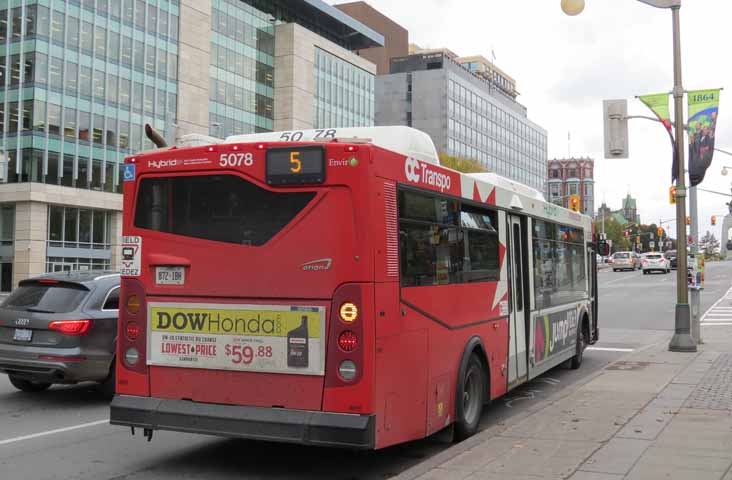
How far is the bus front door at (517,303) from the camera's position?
373 inches

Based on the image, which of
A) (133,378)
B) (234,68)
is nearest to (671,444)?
(133,378)

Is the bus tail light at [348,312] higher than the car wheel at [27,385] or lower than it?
higher

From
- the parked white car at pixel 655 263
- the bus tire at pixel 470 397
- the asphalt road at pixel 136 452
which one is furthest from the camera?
the parked white car at pixel 655 263

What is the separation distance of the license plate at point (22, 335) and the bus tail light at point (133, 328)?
3316mm

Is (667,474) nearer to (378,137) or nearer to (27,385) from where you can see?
(378,137)

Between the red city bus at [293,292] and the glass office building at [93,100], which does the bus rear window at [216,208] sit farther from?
the glass office building at [93,100]

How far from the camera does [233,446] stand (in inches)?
306

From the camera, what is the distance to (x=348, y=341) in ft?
19.5

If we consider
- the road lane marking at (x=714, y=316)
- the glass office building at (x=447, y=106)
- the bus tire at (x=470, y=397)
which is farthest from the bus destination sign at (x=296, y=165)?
the glass office building at (x=447, y=106)

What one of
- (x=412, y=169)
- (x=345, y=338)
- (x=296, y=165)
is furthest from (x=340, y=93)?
(x=345, y=338)

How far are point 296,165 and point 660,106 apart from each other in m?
12.4

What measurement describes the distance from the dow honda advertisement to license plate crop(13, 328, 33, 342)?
3.61 metres

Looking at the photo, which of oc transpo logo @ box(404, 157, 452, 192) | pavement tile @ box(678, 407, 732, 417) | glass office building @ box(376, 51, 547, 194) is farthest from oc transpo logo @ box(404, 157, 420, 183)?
glass office building @ box(376, 51, 547, 194)

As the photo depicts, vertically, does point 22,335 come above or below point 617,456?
above
